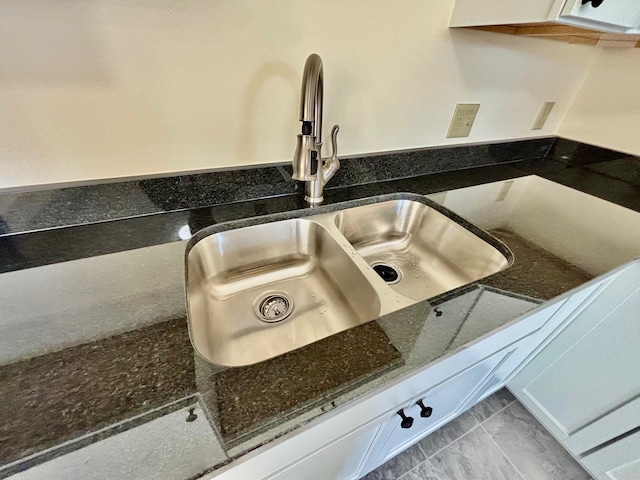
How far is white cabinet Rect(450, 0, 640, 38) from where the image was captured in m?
0.61

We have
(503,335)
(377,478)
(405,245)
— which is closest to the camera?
(503,335)

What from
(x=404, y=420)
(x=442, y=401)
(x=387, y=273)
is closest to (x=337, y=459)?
(x=404, y=420)

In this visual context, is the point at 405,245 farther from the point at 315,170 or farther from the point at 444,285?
the point at 315,170

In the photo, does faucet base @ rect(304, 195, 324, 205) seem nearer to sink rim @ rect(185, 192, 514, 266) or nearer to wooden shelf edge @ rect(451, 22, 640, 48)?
sink rim @ rect(185, 192, 514, 266)

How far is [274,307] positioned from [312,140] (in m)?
0.44

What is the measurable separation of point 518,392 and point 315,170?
4.46 ft

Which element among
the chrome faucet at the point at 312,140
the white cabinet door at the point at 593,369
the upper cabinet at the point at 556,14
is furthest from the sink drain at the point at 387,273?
the upper cabinet at the point at 556,14

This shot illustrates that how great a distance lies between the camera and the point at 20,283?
22.2 inches

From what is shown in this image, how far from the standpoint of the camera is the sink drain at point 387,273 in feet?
2.93

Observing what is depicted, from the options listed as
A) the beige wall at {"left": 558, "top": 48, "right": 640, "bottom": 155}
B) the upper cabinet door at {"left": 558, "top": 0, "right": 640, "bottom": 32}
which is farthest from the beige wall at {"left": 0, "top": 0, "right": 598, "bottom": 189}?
the beige wall at {"left": 558, "top": 48, "right": 640, "bottom": 155}

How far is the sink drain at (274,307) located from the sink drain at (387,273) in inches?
11.8

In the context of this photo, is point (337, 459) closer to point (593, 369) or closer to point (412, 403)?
point (412, 403)

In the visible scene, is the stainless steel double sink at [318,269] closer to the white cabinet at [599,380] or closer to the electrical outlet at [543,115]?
the white cabinet at [599,380]

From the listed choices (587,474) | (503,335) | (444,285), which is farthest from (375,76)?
(587,474)
